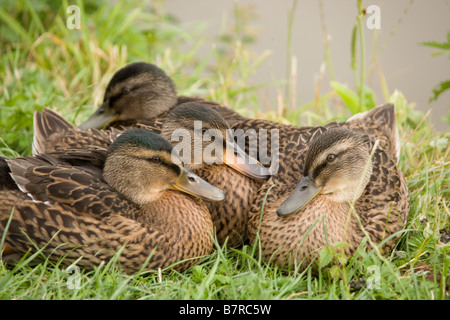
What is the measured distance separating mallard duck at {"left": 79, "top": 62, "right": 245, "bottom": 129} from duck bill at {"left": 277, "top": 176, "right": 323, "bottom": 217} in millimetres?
1275

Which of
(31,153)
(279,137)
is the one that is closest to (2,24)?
(31,153)

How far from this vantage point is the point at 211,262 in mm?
3514

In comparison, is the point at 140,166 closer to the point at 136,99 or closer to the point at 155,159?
the point at 155,159

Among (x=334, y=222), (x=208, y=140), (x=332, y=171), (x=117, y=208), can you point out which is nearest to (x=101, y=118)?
(x=208, y=140)

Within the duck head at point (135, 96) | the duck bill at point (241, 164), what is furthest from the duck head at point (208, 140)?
the duck head at point (135, 96)

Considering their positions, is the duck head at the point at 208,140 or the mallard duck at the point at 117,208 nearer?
the mallard duck at the point at 117,208

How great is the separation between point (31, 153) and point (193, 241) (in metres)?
1.73

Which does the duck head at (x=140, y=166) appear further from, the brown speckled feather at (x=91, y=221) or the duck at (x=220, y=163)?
the duck at (x=220, y=163)

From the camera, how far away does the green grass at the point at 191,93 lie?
3.02 metres

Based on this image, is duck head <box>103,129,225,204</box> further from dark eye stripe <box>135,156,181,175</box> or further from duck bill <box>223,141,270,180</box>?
duck bill <box>223,141,270,180</box>

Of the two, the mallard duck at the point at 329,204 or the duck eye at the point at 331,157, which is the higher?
the duck eye at the point at 331,157

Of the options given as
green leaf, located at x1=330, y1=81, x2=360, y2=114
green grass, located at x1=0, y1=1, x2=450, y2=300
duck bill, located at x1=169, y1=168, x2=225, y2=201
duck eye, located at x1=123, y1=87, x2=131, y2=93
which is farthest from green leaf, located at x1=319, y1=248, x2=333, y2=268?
duck eye, located at x1=123, y1=87, x2=131, y2=93

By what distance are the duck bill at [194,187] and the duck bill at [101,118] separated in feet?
4.50

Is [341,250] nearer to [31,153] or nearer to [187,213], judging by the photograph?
[187,213]
